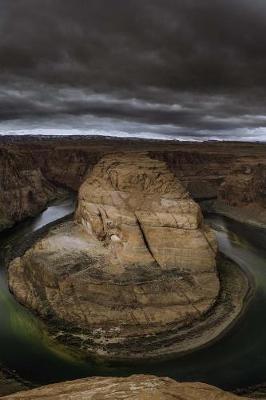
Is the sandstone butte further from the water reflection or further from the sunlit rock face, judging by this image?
the water reflection

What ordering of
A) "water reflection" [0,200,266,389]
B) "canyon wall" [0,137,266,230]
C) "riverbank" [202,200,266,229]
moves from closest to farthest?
1. "water reflection" [0,200,266,389]
2. "riverbank" [202,200,266,229]
3. "canyon wall" [0,137,266,230]

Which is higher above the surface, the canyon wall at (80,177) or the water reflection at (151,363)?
the canyon wall at (80,177)

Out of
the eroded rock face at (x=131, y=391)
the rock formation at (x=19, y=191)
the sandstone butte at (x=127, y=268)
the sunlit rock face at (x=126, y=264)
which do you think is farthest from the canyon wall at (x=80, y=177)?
the eroded rock face at (x=131, y=391)

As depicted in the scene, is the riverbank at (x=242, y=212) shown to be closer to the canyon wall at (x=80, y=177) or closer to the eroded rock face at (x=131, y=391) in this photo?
the canyon wall at (x=80, y=177)

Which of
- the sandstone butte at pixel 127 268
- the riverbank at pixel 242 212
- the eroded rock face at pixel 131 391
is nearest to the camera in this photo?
the eroded rock face at pixel 131 391

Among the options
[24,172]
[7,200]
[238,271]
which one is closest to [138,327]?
[238,271]

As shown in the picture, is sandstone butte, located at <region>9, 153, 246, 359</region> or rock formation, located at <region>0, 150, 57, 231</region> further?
rock formation, located at <region>0, 150, 57, 231</region>

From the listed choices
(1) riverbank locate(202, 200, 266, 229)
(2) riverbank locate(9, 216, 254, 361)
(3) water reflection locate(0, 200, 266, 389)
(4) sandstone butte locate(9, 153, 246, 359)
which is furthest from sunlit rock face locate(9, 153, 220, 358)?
(1) riverbank locate(202, 200, 266, 229)
